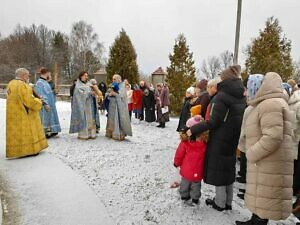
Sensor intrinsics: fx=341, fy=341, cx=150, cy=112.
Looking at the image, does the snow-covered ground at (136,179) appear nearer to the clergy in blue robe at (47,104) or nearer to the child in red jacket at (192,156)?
the clergy in blue robe at (47,104)

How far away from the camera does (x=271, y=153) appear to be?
11.7 feet

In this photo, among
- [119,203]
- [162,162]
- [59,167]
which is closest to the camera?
[119,203]

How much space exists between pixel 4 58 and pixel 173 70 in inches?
1848

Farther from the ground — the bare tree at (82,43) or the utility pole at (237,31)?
the bare tree at (82,43)

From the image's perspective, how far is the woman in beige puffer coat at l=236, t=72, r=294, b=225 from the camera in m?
3.47

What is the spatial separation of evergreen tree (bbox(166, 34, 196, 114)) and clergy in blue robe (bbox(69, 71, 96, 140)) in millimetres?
12043

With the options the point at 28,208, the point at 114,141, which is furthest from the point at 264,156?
the point at 114,141

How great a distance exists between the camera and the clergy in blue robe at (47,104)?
27.3ft

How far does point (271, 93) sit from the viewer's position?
3.62 m

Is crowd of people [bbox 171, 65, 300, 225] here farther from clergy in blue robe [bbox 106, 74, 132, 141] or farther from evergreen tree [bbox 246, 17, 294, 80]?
evergreen tree [bbox 246, 17, 294, 80]

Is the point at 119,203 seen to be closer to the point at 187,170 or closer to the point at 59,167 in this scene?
the point at 187,170

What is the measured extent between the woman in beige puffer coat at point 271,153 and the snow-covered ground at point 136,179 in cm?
75

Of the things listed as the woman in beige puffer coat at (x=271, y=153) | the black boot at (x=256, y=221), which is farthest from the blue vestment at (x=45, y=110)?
the woman in beige puffer coat at (x=271, y=153)

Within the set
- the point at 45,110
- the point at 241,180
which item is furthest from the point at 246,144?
the point at 45,110
